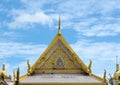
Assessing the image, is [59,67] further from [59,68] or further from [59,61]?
[59,61]

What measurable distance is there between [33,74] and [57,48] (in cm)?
219

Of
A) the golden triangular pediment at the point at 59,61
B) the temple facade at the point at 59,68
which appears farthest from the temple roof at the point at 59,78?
the golden triangular pediment at the point at 59,61

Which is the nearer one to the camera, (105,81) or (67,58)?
(105,81)

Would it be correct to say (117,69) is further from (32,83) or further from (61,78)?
(32,83)

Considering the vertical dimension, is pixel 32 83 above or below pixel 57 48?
below

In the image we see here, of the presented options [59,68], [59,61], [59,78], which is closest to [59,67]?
[59,68]

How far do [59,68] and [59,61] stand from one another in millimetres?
458

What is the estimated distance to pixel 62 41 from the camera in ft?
80.3

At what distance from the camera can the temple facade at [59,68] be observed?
75.5 feet

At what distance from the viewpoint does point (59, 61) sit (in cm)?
2406

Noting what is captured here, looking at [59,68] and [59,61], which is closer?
[59,68]

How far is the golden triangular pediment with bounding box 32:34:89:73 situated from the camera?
23828 millimetres

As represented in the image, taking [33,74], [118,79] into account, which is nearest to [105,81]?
[118,79]

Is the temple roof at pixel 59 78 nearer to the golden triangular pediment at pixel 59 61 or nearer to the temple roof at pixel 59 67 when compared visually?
the temple roof at pixel 59 67
